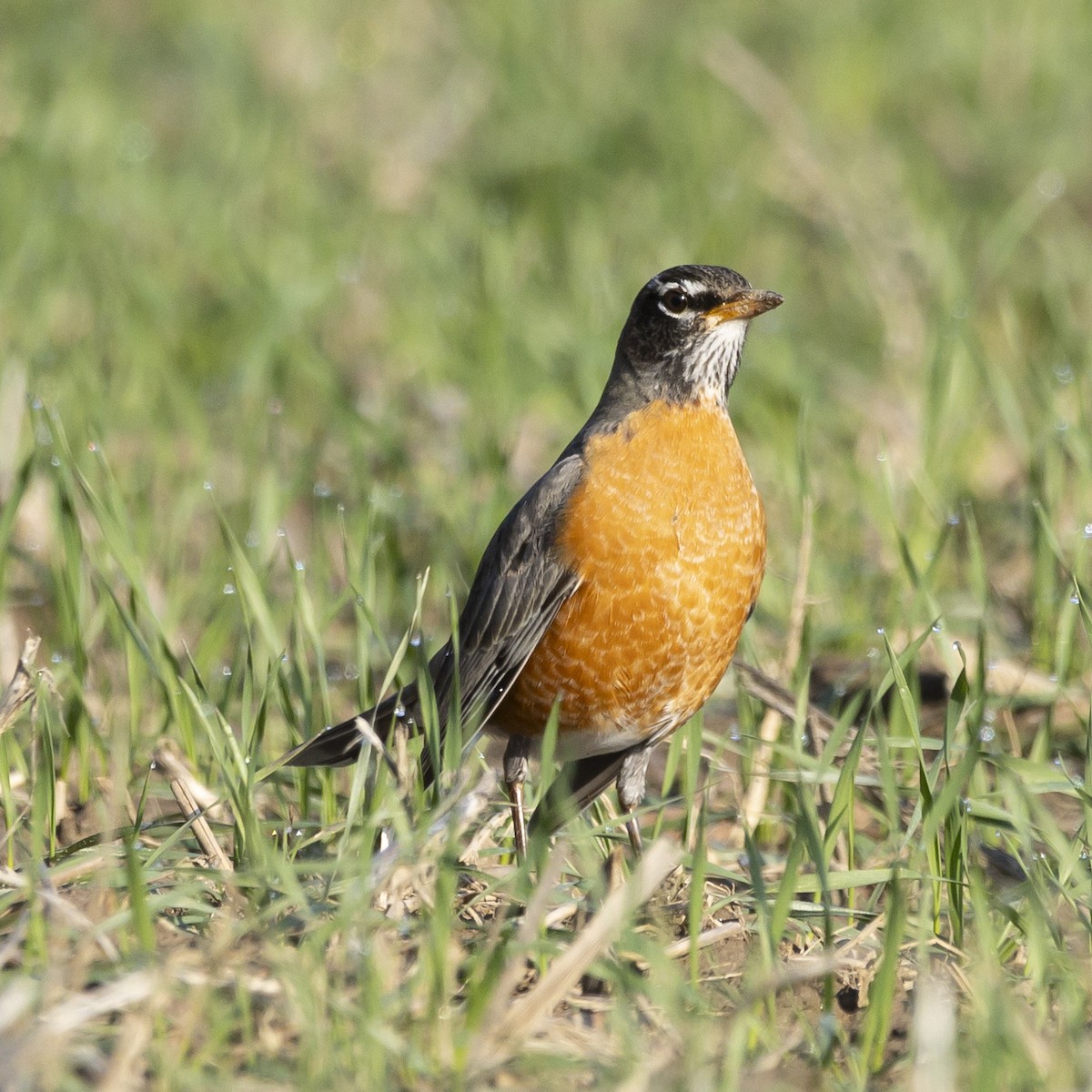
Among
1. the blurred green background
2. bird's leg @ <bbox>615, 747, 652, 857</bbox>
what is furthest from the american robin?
the blurred green background

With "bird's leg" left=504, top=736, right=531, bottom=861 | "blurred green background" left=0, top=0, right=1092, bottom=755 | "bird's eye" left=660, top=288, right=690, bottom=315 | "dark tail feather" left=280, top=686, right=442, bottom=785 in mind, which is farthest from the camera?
"blurred green background" left=0, top=0, right=1092, bottom=755

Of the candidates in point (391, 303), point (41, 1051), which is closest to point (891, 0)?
point (391, 303)

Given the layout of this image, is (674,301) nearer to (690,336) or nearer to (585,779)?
(690,336)

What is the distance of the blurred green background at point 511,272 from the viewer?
220 inches

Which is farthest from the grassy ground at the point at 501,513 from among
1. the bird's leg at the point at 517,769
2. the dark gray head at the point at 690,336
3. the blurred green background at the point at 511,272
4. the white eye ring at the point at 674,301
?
the white eye ring at the point at 674,301

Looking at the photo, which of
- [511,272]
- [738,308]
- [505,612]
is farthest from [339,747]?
[511,272]

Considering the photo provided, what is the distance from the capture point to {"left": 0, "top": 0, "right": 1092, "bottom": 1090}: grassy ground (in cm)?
293

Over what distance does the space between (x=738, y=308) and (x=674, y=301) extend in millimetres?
172

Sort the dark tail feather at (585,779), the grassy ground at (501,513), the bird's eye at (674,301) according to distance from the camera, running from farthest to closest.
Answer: the bird's eye at (674,301) < the dark tail feather at (585,779) < the grassy ground at (501,513)

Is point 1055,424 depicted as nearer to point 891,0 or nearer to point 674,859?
point 674,859

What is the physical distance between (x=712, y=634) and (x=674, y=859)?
0.93 m

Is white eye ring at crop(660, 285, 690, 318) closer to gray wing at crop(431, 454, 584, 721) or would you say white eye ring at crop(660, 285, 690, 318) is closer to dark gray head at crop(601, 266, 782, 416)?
dark gray head at crop(601, 266, 782, 416)

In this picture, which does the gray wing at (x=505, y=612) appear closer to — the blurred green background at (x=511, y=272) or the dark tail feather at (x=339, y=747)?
the dark tail feather at (x=339, y=747)

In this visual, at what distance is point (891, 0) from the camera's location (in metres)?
10.3
